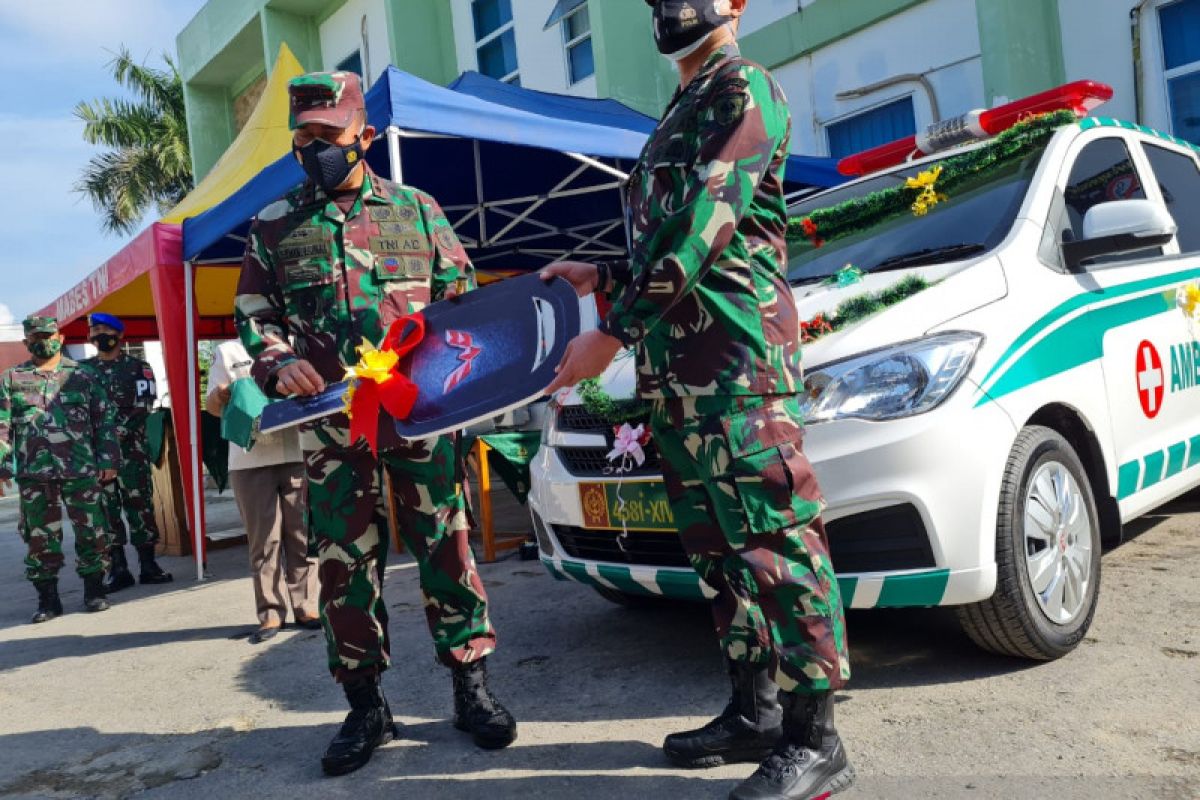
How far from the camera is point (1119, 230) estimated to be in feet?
10.1

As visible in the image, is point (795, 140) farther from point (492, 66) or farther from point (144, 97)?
point (144, 97)

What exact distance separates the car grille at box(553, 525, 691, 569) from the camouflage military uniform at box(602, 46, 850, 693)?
68 cm

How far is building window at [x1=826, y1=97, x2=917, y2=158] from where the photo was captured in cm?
946

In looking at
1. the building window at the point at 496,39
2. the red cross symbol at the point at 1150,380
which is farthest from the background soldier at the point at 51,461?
the building window at the point at 496,39

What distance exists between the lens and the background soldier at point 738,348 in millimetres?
2053

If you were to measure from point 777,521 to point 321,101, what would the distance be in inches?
71.2

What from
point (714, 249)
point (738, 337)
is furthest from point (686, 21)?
point (738, 337)

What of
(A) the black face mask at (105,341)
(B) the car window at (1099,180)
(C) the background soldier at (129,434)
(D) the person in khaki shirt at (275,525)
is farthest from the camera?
(A) the black face mask at (105,341)

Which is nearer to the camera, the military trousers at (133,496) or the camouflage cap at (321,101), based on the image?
the camouflage cap at (321,101)

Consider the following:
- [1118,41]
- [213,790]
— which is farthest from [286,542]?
[1118,41]

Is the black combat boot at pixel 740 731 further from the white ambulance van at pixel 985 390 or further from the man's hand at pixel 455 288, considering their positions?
the man's hand at pixel 455 288

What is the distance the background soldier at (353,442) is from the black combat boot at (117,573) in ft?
15.6

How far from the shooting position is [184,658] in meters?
4.38

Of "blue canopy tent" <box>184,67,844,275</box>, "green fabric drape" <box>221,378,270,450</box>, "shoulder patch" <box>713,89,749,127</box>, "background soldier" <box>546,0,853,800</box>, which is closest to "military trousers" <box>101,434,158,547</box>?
"blue canopy tent" <box>184,67,844,275</box>
